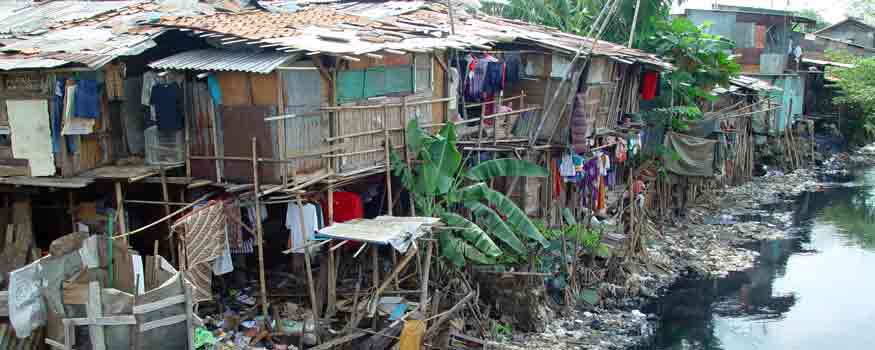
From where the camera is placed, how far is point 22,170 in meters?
10.1

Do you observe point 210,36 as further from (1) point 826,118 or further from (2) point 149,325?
(1) point 826,118

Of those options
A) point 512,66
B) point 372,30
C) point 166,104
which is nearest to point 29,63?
point 166,104

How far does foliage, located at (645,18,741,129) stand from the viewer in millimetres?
19953

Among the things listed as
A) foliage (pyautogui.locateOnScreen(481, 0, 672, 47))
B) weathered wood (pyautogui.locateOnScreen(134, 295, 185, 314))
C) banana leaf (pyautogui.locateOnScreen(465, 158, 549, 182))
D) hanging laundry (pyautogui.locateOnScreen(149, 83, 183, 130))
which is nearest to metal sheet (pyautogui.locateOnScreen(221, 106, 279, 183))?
hanging laundry (pyautogui.locateOnScreen(149, 83, 183, 130))

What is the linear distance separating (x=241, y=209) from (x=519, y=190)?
6208 millimetres

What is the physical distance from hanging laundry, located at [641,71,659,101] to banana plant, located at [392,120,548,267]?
752 cm

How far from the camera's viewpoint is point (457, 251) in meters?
11.8

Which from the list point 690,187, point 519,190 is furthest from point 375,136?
point 690,187

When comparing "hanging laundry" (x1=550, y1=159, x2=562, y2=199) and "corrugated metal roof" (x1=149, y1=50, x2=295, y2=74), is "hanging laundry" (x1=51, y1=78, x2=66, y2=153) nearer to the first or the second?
"corrugated metal roof" (x1=149, y1=50, x2=295, y2=74)

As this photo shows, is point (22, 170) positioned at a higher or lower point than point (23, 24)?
lower

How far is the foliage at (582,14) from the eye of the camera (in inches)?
779

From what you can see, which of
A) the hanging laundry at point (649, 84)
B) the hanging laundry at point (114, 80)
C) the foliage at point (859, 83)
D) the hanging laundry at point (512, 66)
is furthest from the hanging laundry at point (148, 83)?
the foliage at point (859, 83)

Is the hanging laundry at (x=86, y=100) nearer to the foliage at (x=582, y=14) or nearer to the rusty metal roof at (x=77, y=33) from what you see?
the rusty metal roof at (x=77, y=33)

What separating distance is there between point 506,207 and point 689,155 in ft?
32.4
